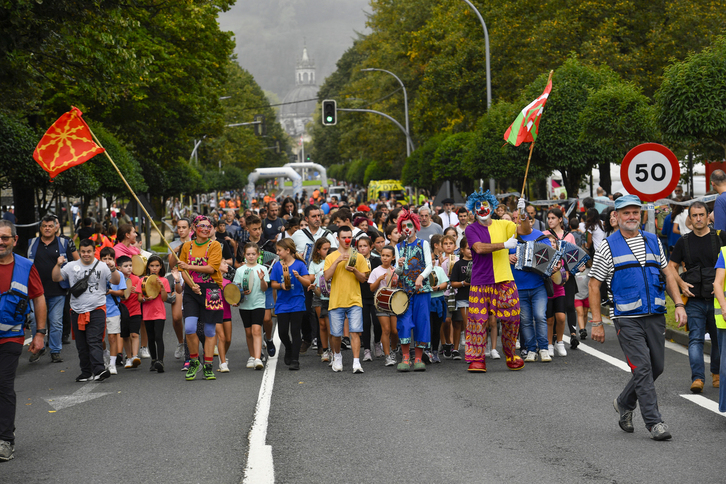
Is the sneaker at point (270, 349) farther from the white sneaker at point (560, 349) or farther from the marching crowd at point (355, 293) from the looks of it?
the white sneaker at point (560, 349)

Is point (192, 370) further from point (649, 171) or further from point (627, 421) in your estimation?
point (649, 171)

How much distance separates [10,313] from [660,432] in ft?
16.3

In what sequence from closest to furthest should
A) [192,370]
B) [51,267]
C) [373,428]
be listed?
[373,428], [192,370], [51,267]

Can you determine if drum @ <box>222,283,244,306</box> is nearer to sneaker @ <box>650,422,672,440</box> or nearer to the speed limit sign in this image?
the speed limit sign

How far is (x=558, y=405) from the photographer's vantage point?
26.7 ft

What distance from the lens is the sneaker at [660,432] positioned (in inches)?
261

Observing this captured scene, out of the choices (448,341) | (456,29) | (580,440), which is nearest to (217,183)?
(456,29)

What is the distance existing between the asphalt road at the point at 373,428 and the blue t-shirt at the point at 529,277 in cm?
94

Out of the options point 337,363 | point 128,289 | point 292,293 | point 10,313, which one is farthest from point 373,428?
point 128,289

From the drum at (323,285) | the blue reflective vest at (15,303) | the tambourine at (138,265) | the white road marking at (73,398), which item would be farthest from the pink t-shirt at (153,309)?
the blue reflective vest at (15,303)

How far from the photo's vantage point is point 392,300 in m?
10.3

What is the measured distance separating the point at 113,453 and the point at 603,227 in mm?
9466

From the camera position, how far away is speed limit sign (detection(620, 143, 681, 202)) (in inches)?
440

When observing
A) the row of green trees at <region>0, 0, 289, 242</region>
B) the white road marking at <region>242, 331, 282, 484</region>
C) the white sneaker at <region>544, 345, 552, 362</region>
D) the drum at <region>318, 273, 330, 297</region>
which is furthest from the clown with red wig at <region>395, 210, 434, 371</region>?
the row of green trees at <region>0, 0, 289, 242</region>
